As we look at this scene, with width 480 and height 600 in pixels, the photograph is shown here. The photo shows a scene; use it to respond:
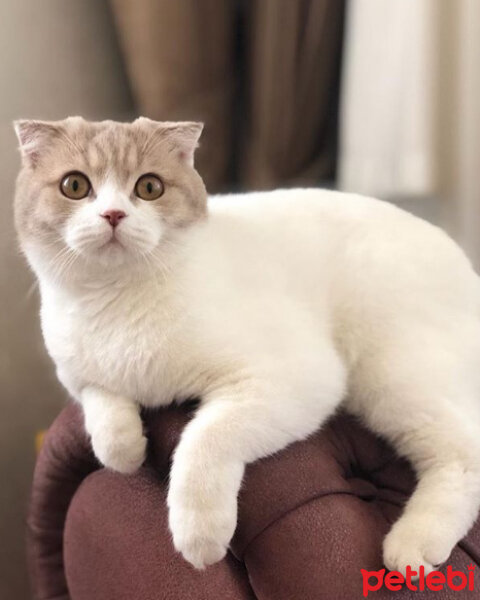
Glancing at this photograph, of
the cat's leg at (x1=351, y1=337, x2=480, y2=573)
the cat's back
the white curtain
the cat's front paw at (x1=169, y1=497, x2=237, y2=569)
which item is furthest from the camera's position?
the white curtain

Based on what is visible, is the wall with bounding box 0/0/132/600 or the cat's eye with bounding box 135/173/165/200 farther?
the wall with bounding box 0/0/132/600

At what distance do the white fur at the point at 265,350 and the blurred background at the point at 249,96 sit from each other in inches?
14.5

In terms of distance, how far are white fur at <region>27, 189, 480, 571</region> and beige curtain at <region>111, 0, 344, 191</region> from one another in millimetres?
531

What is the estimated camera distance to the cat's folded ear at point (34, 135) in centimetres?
80

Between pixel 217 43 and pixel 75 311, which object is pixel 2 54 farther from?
pixel 75 311

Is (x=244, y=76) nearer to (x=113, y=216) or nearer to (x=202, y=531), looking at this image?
(x=113, y=216)

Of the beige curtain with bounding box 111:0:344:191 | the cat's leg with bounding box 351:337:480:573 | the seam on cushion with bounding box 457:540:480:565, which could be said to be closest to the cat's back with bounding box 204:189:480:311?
the cat's leg with bounding box 351:337:480:573

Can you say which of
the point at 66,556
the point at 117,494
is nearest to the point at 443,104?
the point at 117,494

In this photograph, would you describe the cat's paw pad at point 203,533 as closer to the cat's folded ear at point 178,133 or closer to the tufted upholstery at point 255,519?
the tufted upholstery at point 255,519

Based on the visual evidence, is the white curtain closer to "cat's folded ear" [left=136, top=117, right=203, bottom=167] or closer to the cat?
the cat

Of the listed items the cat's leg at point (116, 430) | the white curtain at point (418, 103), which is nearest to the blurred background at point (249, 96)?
the white curtain at point (418, 103)

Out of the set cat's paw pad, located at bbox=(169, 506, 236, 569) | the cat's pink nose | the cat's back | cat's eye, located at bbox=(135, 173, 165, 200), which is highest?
cat's eye, located at bbox=(135, 173, 165, 200)

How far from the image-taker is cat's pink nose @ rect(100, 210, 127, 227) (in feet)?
2.41

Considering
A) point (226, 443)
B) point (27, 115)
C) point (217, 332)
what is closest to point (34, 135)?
point (217, 332)
